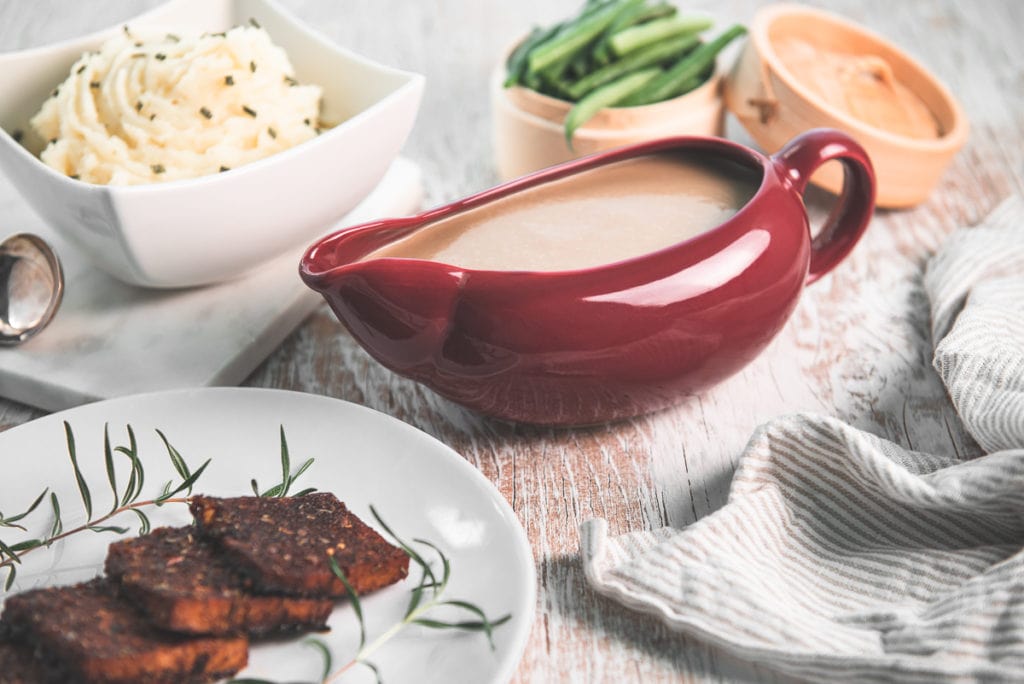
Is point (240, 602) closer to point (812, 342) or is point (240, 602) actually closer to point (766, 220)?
point (766, 220)

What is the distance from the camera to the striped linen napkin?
0.99 metres

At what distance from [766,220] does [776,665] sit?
534 mm

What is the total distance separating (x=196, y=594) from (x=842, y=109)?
1422 mm

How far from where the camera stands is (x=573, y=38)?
1.93m

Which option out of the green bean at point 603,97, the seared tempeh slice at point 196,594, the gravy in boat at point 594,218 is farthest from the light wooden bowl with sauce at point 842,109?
the seared tempeh slice at point 196,594

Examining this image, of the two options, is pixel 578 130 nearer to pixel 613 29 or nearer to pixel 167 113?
pixel 613 29

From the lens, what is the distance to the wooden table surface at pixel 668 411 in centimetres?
109

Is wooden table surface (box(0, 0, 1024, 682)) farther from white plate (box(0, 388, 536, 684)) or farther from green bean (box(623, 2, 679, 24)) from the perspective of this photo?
green bean (box(623, 2, 679, 24))

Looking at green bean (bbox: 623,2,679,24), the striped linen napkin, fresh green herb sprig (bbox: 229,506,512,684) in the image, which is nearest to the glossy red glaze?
the striped linen napkin

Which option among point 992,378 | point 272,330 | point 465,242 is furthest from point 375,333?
point 992,378

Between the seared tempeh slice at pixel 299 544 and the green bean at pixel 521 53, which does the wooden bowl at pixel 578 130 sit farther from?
the seared tempeh slice at pixel 299 544

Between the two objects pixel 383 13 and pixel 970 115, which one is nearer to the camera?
pixel 970 115

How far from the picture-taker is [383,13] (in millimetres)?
2824

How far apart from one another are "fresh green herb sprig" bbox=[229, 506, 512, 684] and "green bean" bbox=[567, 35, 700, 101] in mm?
1064
